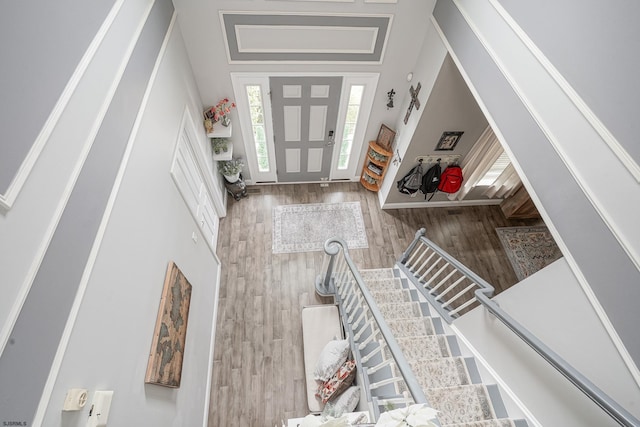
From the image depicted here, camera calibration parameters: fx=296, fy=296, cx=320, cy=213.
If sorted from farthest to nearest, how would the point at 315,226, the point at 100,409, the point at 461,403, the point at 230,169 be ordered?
the point at 315,226 → the point at 230,169 → the point at 461,403 → the point at 100,409

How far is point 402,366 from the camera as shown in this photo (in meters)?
1.62

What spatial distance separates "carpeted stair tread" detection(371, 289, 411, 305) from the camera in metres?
3.12

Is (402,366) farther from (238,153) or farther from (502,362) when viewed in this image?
(238,153)

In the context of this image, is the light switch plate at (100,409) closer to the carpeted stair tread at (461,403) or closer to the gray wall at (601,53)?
the carpeted stair tread at (461,403)

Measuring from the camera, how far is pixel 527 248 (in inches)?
157

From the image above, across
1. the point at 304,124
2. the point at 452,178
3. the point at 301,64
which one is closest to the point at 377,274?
the point at 452,178

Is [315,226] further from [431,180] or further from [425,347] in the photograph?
[425,347]

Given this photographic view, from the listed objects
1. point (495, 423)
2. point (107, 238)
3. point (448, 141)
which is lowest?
point (495, 423)

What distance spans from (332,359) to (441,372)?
900mm

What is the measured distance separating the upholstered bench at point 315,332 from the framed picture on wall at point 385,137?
7.23 feet

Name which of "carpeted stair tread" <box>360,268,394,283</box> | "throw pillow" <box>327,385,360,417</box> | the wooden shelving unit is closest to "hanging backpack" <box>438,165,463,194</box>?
the wooden shelving unit

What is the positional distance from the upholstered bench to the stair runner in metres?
0.57

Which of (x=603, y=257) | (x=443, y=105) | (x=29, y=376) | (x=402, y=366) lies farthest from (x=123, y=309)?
(x=443, y=105)

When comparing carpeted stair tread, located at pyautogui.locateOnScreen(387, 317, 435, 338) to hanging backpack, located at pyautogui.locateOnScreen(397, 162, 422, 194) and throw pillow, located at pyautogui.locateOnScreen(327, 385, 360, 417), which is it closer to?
throw pillow, located at pyautogui.locateOnScreen(327, 385, 360, 417)
